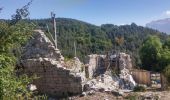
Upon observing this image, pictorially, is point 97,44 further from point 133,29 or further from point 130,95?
point 130,95

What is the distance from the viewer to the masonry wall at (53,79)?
61.7 feet

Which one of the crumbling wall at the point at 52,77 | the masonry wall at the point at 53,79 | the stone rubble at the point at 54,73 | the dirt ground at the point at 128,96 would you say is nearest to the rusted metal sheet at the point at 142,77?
the stone rubble at the point at 54,73

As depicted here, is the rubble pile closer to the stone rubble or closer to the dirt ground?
the stone rubble

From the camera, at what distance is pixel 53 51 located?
21203 millimetres

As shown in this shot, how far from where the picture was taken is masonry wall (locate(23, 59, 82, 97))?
18.8m

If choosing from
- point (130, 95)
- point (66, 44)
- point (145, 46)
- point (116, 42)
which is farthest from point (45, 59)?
point (116, 42)

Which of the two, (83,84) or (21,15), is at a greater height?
(21,15)

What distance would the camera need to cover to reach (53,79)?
62.6 feet

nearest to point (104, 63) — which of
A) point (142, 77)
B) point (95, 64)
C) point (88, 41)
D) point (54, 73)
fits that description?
point (95, 64)

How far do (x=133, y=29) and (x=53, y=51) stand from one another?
93416 mm

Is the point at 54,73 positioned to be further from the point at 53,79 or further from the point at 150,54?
the point at 150,54

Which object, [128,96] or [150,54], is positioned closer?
[128,96]

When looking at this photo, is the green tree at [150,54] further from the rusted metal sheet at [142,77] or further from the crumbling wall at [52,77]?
the crumbling wall at [52,77]

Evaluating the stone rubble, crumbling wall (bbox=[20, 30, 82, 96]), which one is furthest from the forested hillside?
crumbling wall (bbox=[20, 30, 82, 96])
